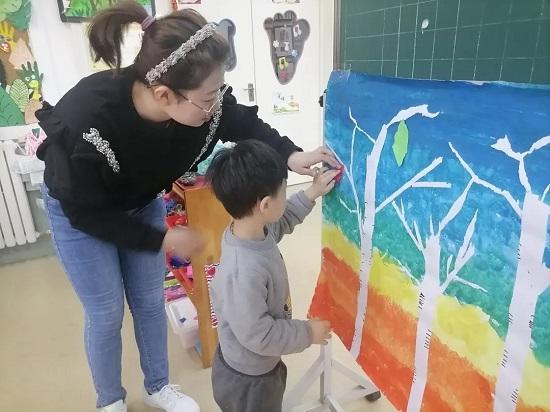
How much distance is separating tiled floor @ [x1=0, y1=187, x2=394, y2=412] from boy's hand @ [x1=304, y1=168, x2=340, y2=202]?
0.85m

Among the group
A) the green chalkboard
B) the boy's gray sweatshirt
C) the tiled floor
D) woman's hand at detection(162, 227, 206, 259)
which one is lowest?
the tiled floor

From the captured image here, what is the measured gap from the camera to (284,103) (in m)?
3.55

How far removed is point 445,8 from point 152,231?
750 millimetres

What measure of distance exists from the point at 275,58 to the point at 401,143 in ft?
9.13

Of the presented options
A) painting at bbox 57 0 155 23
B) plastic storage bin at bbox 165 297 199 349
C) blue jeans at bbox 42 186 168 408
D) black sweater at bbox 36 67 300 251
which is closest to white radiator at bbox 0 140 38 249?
painting at bbox 57 0 155 23

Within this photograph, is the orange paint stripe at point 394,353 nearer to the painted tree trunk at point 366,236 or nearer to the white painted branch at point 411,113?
the painted tree trunk at point 366,236

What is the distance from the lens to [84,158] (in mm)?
932

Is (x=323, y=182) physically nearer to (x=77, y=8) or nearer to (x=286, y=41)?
(x=77, y=8)

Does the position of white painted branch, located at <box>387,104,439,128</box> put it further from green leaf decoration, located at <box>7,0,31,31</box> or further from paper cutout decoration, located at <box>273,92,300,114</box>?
paper cutout decoration, located at <box>273,92,300,114</box>

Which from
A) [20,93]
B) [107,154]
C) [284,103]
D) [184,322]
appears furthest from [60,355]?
[284,103]

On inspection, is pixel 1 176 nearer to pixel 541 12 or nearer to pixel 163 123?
pixel 163 123

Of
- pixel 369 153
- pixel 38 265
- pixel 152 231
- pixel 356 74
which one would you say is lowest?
pixel 38 265

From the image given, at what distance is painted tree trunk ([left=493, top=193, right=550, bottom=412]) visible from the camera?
590 millimetres

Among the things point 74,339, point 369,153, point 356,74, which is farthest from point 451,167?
point 74,339
